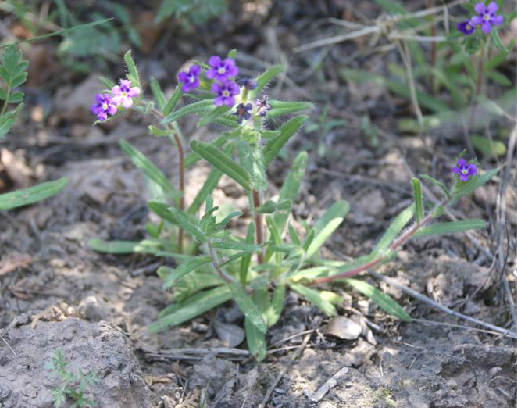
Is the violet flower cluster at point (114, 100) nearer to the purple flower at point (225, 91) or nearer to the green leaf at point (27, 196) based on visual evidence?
the purple flower at point (225, 91)

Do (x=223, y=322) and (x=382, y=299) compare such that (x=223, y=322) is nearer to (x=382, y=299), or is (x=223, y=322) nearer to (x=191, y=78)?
(x=382, y=299)

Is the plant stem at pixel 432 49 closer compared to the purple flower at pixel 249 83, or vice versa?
the purple flower at pixel 249 83

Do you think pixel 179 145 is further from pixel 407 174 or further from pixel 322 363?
pixel 407 174

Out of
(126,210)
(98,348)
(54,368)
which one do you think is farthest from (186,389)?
(126,210)

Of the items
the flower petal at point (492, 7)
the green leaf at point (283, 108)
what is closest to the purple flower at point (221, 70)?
the green leaf at point (283, 108)

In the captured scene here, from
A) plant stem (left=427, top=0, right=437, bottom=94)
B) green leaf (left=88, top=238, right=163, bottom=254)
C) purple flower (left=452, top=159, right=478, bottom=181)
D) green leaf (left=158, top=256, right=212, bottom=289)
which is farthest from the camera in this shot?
plant stem (left=427, top=0, right=437, bottom=94)

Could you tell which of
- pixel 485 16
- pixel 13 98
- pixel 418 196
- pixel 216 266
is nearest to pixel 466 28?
pixel 485 16

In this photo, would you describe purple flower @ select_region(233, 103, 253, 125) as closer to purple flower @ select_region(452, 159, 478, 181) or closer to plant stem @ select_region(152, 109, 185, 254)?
plant stem @ select_region(152, 109, 185, 254)

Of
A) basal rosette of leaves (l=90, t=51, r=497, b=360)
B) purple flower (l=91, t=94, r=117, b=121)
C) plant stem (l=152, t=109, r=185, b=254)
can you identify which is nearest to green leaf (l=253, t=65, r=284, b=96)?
basal rosette of leaves (l=90, t=51, r=497, b=360)
